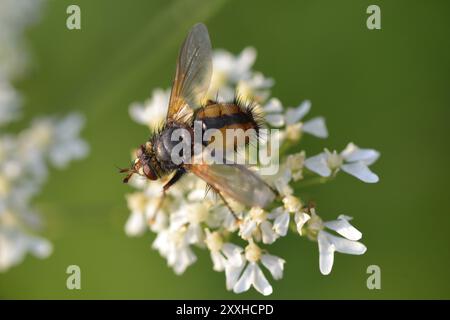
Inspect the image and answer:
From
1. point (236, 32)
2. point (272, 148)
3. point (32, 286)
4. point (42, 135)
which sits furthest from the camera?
point (236, 32)

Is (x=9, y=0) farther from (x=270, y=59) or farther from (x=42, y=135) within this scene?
(x=270, y=59)

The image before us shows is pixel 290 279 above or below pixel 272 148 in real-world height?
below

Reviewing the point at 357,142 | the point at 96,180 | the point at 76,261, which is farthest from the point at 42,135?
the point at 357,142

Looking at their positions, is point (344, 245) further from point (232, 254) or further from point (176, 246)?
point (176, 246)

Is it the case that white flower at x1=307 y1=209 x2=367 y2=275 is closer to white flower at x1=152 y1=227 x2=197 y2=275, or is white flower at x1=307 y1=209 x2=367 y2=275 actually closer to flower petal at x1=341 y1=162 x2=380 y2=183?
flower petal at x1=341 y1=162 x2=380 y2=183

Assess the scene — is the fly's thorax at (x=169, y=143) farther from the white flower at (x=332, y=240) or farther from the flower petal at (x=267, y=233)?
the white flower at (x=332, y=240)

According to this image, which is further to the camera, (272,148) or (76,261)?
(76,261)

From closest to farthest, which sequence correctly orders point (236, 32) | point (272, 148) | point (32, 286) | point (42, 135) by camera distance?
1. point (272, 148)
2. point (42, 135)
3. point (32, 286)
4. point (236, 32)
